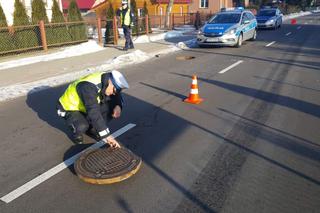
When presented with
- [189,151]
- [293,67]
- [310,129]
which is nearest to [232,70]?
[293,67]

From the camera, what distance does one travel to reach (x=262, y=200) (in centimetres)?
338

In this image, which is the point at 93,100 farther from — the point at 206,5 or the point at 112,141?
the point at 206,5

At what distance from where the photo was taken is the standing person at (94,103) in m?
4.06

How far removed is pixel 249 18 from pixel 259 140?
46.9ft

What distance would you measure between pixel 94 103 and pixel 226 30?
1266 cm

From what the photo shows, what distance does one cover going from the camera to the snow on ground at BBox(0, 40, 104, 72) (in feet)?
39.4

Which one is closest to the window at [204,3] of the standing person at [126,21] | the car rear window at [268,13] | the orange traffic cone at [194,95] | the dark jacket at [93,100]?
the car rear window at [268,13]

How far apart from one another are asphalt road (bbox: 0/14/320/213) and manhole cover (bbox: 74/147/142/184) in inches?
3.7

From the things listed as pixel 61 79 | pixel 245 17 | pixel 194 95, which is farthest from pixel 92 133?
pixel 245 17

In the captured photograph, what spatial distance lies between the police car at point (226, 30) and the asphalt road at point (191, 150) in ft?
24.1

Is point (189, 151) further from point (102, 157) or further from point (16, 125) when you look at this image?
point (16, 125)

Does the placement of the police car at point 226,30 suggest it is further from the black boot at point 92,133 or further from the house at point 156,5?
the house at point 156,5

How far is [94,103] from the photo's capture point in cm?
408

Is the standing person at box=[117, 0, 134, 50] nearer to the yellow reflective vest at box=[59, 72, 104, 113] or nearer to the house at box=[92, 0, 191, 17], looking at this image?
the yellow reflective vest at box=[59, 72, 104, 113]
